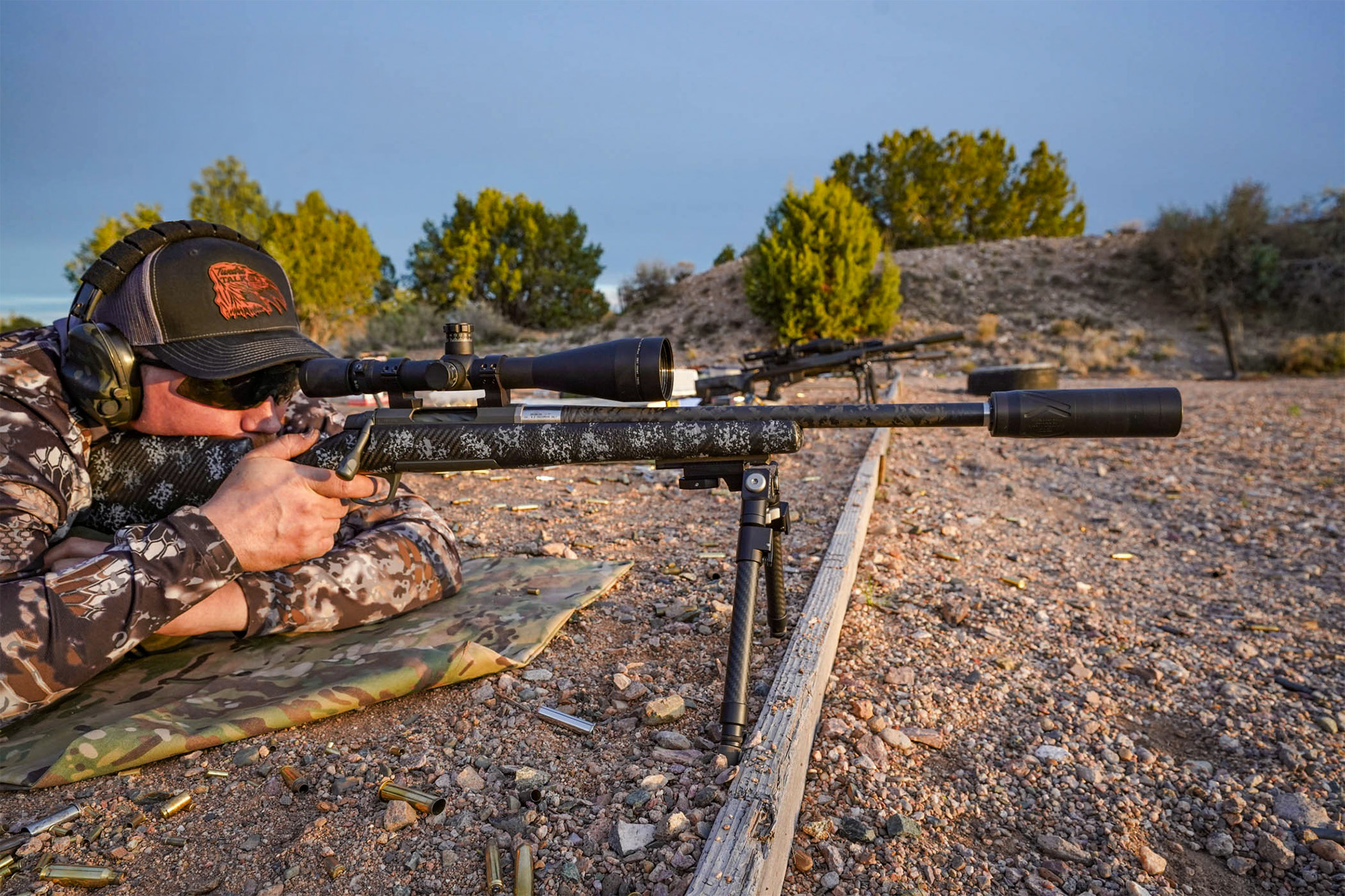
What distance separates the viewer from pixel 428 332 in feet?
109

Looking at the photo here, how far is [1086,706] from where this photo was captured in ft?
9.48

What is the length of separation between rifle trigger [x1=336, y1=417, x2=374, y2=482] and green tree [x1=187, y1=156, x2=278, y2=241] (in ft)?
112

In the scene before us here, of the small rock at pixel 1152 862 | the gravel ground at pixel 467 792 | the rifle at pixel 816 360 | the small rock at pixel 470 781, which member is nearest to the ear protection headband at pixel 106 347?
the gravel ground at pixel 467 792

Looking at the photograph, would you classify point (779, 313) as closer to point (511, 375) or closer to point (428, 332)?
point (428, 332)

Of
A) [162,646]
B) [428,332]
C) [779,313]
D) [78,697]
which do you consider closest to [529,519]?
[162,646]

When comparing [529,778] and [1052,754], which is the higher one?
[529,778]

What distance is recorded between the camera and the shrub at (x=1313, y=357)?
Result: 17.1 metres

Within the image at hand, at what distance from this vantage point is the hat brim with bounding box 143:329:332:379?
7.86 ft

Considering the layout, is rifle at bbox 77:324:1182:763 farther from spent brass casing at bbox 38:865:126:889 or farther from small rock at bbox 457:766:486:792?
spent brass casing at bbox 38:865:126:889

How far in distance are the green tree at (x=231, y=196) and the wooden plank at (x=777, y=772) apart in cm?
3483

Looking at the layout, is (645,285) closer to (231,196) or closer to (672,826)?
(231,196)

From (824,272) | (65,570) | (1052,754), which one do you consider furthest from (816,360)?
(824,272)

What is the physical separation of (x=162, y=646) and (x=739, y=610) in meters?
2.34

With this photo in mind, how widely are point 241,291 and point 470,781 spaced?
1.90 metres
